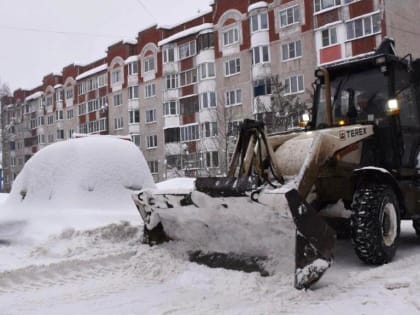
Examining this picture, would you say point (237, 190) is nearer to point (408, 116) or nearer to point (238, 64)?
point (408, 116)

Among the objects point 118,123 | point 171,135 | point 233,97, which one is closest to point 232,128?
point 233,97

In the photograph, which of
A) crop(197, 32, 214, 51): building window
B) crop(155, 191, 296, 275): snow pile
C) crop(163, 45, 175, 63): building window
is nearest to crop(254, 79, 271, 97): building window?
crop(197, 32, 214, 51): building window

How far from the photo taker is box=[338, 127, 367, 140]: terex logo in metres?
6.27

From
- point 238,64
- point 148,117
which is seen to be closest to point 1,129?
point 148,117

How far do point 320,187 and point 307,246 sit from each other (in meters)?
1.41

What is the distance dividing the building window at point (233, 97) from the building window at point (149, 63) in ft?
35.5

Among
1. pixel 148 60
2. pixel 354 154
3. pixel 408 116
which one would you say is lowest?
pixel 354 154

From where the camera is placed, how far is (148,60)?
44.4m

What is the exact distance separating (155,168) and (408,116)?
118 ft

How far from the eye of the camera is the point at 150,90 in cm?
4400

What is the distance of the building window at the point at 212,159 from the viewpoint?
3528 centimetres

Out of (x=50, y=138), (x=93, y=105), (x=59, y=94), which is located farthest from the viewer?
(x=50, y=138)

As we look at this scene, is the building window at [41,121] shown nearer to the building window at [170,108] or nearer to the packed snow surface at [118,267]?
the building window at [170,108]

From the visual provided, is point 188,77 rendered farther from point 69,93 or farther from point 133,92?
point 69,93
